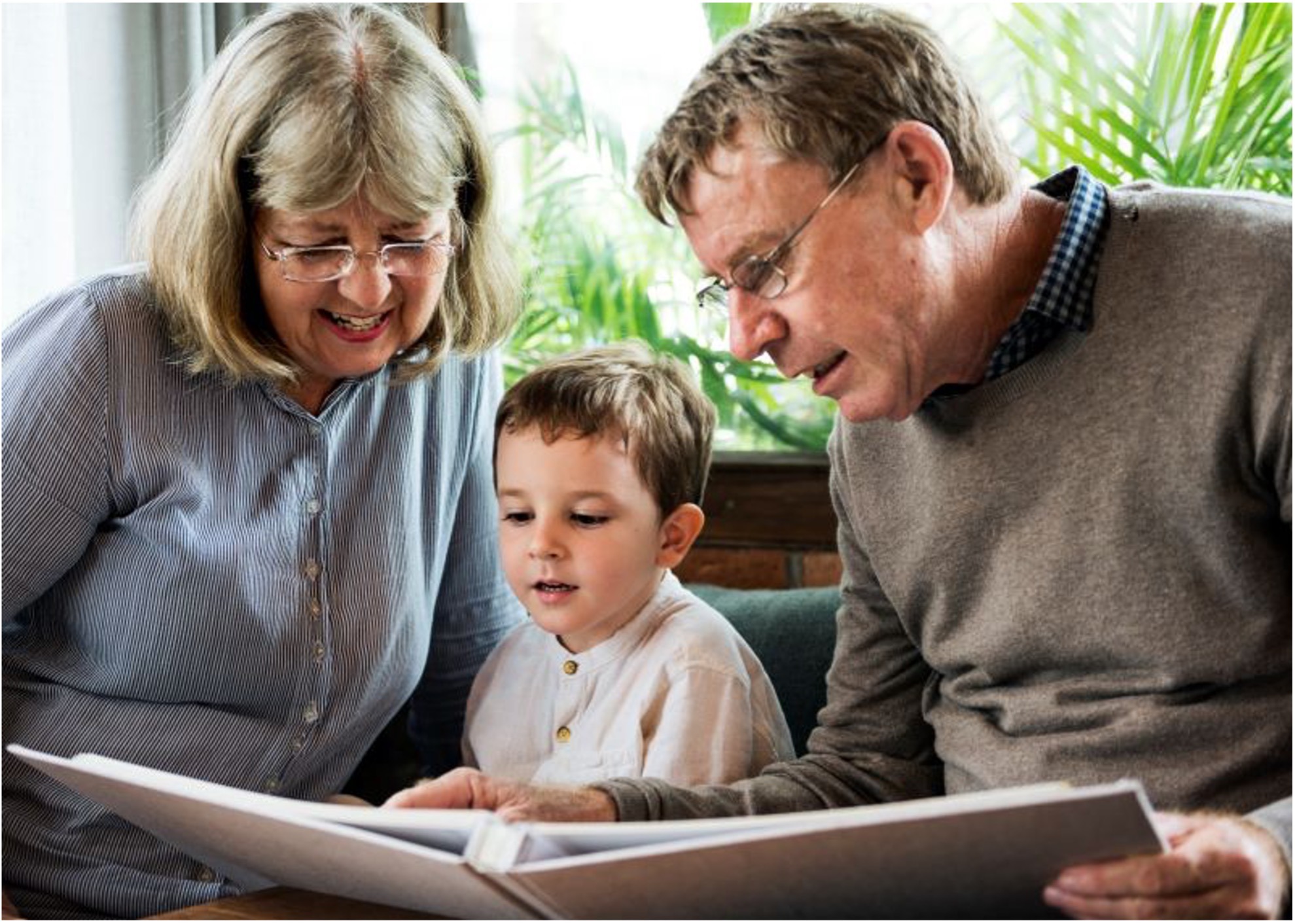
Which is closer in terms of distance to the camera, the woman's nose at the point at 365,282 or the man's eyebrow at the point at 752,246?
the man's eyebrow at the point at 752,246

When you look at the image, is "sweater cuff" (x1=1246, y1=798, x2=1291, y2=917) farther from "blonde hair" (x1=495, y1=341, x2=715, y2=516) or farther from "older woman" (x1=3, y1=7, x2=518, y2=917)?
"older woman" (x1=3, y1=7, x2=518, y2=917)

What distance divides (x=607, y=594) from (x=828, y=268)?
0.55m

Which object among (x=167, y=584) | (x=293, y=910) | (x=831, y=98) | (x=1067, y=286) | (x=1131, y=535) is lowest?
(x=293, y=910)

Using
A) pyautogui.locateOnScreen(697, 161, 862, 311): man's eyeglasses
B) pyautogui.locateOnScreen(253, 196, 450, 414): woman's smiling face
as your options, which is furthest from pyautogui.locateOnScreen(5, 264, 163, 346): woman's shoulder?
pyautogui.locateOnScreen(697, 161, 862, 311): man's eyeglasses

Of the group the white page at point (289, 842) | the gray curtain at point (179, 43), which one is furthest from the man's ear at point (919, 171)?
the gray curtain at point (179, 43)

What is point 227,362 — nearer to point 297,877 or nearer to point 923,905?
point 297,877

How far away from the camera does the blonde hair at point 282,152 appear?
1.72 m

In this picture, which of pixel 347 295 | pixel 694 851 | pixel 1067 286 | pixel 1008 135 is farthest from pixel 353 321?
pixel 1008 135

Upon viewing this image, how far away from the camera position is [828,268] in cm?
150

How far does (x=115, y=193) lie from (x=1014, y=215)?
1.86m

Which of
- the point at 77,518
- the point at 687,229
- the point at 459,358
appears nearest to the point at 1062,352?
the point at 687,229

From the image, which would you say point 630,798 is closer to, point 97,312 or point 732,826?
point 732,826

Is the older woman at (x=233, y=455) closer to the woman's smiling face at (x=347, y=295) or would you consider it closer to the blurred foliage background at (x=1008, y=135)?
the woman's smiling face at (x=347, y=295)

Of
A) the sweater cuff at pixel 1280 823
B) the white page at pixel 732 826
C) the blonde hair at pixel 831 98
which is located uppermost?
the blonde hair at pixel 831 98
